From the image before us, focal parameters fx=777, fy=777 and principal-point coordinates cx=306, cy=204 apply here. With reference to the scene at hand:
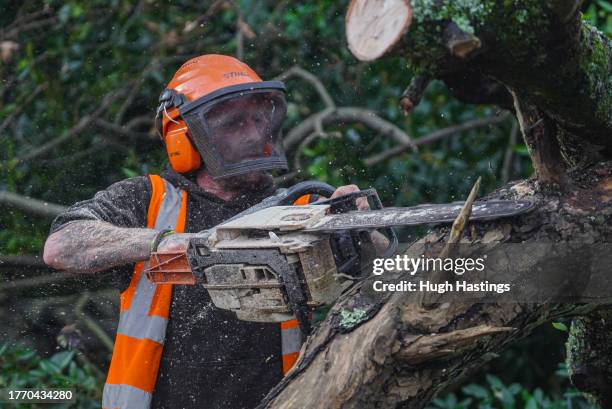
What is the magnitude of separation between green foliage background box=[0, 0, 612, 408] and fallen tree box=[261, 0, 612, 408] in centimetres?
220

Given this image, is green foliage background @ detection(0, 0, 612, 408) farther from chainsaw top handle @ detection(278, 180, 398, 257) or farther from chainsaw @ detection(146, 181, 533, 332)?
chainsaw @ detection(146, 181, 533, 332)

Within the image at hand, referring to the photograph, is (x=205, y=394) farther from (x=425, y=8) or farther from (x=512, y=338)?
(x=425, y=8)

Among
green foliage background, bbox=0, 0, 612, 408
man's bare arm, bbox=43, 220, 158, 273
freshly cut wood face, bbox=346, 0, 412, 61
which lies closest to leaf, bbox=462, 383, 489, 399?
green foliage background, bbox=0, 0, 612, 408

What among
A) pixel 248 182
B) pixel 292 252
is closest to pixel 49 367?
pixel 248 182

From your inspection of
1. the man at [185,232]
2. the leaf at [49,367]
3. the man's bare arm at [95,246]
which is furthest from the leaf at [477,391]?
the man's bare arm at [95,246]

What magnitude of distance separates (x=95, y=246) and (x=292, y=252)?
2.80ft

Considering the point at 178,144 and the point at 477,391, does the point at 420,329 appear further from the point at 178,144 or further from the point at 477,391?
the point at 477,391

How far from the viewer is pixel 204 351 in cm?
274

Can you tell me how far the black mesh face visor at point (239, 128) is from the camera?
283 cm

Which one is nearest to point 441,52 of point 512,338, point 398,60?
point 512,338

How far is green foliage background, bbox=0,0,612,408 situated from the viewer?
14.2 ft

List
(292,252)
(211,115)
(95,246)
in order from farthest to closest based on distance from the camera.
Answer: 1. (211,115)
2. (95,246)
3. (292,252)

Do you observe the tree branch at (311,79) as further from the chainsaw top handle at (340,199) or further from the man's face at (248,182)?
the chainsaw top handle at (340,199)

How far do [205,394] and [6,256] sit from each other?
208 centimetres
